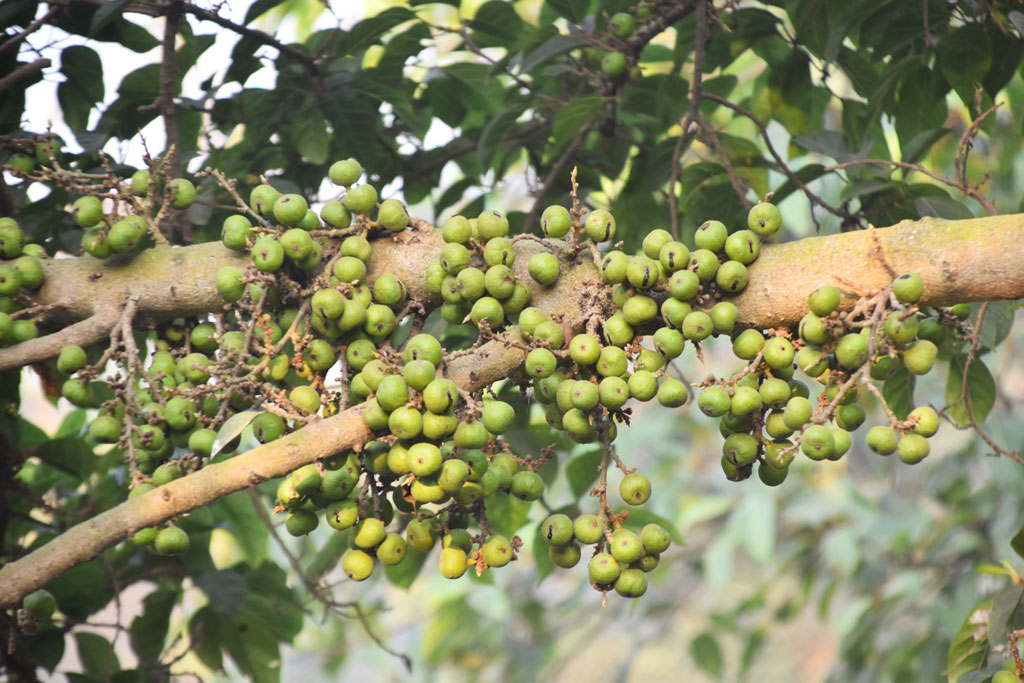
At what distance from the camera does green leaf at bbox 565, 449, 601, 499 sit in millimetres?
2730

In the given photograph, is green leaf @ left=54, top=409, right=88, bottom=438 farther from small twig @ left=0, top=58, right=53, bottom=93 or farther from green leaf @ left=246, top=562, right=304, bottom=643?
small twig @ left=0, top=58, right=53, bottom=93

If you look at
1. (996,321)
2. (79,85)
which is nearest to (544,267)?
(996,321)

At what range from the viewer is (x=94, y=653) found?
2.75 metres

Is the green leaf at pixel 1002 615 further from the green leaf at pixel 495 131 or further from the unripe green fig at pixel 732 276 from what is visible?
A: the green leaf at pixel 495 131

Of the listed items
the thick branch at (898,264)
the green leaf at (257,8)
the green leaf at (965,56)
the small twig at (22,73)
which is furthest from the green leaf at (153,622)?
the green leaf at (965,56)

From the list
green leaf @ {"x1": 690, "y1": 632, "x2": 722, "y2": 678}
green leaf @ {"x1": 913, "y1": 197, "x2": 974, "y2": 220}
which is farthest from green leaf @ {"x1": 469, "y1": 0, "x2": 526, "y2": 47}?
green leaf @ {"x1": 690, "y1": 632, "x2": 722, "y2": 678}

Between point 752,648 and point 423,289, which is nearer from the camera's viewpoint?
point 423,289

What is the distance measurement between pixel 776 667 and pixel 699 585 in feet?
9.71

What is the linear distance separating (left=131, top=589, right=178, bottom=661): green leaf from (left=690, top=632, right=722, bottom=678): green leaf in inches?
102

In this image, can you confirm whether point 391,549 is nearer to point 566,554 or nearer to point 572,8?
point 566,554

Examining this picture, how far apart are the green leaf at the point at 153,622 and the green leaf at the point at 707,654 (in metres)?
2.60

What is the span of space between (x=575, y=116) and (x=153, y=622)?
210 cm

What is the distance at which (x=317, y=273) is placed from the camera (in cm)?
186

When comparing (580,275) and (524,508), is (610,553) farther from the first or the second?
(524,508)
